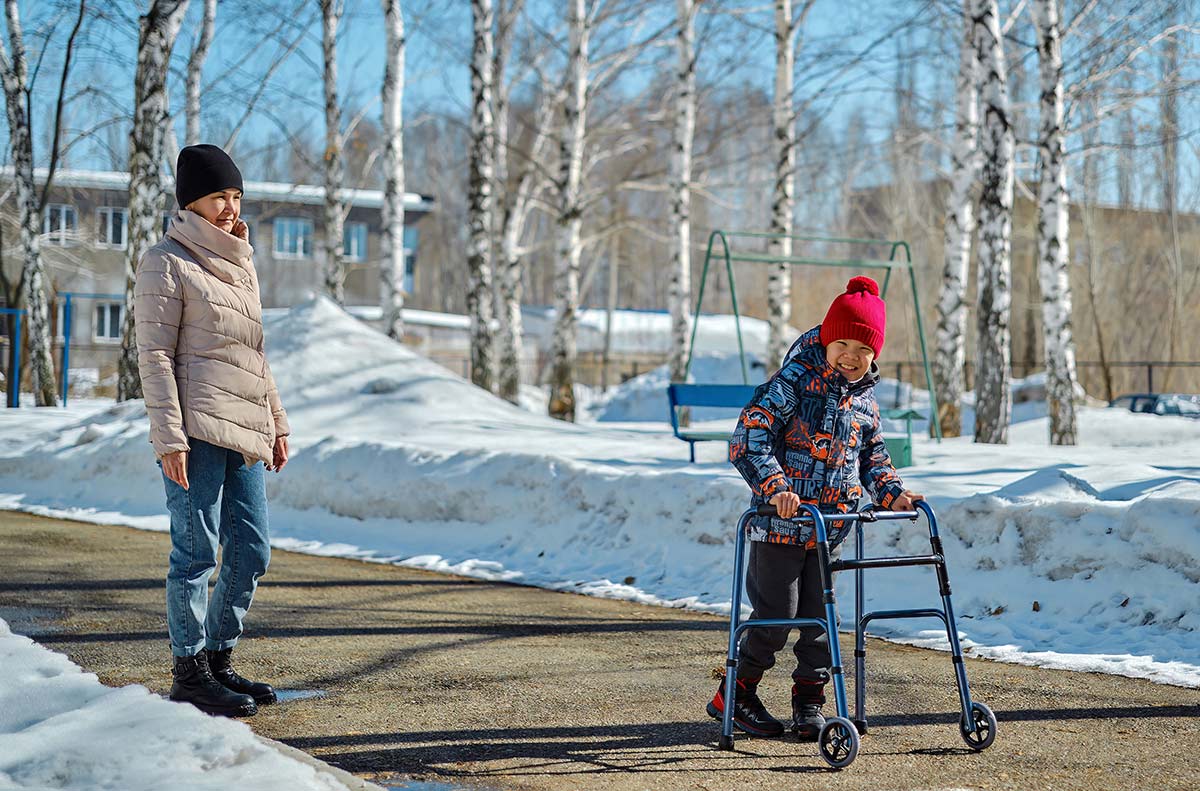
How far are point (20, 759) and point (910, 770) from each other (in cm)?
261

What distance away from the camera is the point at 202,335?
4434mm

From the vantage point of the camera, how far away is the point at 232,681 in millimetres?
4594

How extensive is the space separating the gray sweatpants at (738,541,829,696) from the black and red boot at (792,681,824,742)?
11mm

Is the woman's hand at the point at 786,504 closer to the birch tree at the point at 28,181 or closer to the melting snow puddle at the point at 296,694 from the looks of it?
the melting snow puddle at the point at 296,694

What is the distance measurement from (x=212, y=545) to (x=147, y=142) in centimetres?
1376

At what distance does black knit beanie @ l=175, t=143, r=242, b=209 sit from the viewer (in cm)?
448

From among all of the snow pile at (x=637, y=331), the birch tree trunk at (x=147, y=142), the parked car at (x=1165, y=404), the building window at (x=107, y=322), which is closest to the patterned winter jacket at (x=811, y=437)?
the birch tree trunk at (x=147, y=142)

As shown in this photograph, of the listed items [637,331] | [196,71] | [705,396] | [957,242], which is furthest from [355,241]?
[705,396]

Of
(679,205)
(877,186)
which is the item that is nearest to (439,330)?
(877,186)

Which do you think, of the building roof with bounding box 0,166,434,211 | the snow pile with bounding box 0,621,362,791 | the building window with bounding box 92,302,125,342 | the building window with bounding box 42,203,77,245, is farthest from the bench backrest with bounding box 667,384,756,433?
the building window with bounding box 92,302,125,342

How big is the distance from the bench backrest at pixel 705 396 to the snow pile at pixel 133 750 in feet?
24.4

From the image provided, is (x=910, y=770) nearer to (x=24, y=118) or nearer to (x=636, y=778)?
(x=636, y=778)

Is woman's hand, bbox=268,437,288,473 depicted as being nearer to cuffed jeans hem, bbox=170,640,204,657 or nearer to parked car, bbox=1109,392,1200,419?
cuffed jeans hem, bbox=170,640,204,657

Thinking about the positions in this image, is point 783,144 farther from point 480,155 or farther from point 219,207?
point 219,207
